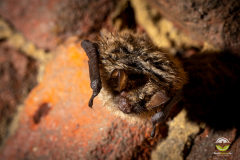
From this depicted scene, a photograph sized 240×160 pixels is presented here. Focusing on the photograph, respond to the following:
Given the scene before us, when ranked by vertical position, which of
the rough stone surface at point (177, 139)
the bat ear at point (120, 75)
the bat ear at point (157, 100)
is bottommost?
the rough stone surface at point (177, 139)

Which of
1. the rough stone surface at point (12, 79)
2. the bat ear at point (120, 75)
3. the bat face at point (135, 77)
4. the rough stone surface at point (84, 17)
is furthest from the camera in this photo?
the rough stone surface at point (12, 79)

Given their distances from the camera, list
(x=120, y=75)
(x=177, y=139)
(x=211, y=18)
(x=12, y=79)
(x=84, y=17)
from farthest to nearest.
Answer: (x=12, y=79) → (x=84, y=17) → (x=211, y=18) → (x=177, y=139) → (x=120, y=75)

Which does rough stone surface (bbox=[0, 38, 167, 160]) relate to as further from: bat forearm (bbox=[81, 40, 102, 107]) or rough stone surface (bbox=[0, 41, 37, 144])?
bat forearm (bbox=[81, 40, 102, 107])

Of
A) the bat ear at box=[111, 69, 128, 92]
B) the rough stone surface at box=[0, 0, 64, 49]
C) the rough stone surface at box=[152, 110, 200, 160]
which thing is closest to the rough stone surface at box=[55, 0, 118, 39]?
the rough stone surface at box=[0, 0, 64, 49]

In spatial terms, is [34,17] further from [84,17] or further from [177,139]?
[177,139]

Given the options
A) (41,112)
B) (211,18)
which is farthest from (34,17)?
(211,18)

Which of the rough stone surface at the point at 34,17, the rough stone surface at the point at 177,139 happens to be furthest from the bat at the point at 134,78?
the rough stone surface at the point at 34,17

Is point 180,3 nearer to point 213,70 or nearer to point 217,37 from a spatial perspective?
point 217,37

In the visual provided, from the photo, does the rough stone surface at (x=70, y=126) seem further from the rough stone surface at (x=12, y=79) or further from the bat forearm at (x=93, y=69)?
the bat forearm at (x=93, y=69)
